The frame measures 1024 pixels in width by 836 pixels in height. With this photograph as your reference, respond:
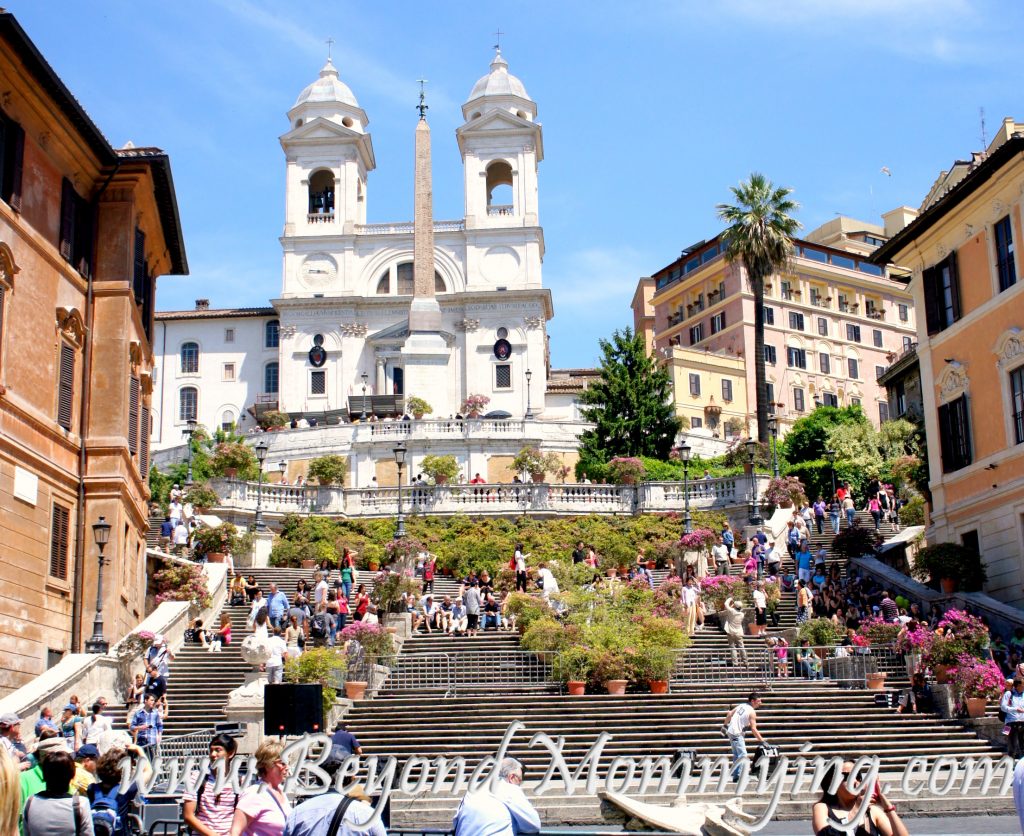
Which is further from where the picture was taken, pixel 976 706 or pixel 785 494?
pixel 785 494

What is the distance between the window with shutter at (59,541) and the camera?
26.9 m

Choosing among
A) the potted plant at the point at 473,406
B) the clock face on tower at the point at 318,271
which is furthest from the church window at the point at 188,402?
the potted plant at the point at 473,406

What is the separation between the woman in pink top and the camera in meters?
9.90

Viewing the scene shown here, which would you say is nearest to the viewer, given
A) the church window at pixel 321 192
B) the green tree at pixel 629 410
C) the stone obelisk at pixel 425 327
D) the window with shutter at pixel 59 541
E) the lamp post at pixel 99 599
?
the lamp post at pixel 99 599

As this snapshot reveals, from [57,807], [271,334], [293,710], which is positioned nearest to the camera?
[57,807]

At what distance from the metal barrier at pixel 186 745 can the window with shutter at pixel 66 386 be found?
7838mm

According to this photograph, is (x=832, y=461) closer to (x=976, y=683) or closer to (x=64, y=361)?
(x=976, y=683)

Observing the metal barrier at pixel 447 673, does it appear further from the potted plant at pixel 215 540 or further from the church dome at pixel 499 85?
the church dome at pixel 499 85

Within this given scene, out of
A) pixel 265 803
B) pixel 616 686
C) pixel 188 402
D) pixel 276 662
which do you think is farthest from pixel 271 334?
pixel 265 803

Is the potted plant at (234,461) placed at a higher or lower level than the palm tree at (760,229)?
lower

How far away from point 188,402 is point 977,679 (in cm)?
6993

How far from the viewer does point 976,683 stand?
24.8m

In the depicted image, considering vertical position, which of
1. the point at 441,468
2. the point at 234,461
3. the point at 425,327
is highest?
the point at 425,327

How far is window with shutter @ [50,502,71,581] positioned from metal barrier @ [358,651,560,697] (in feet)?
19.0
